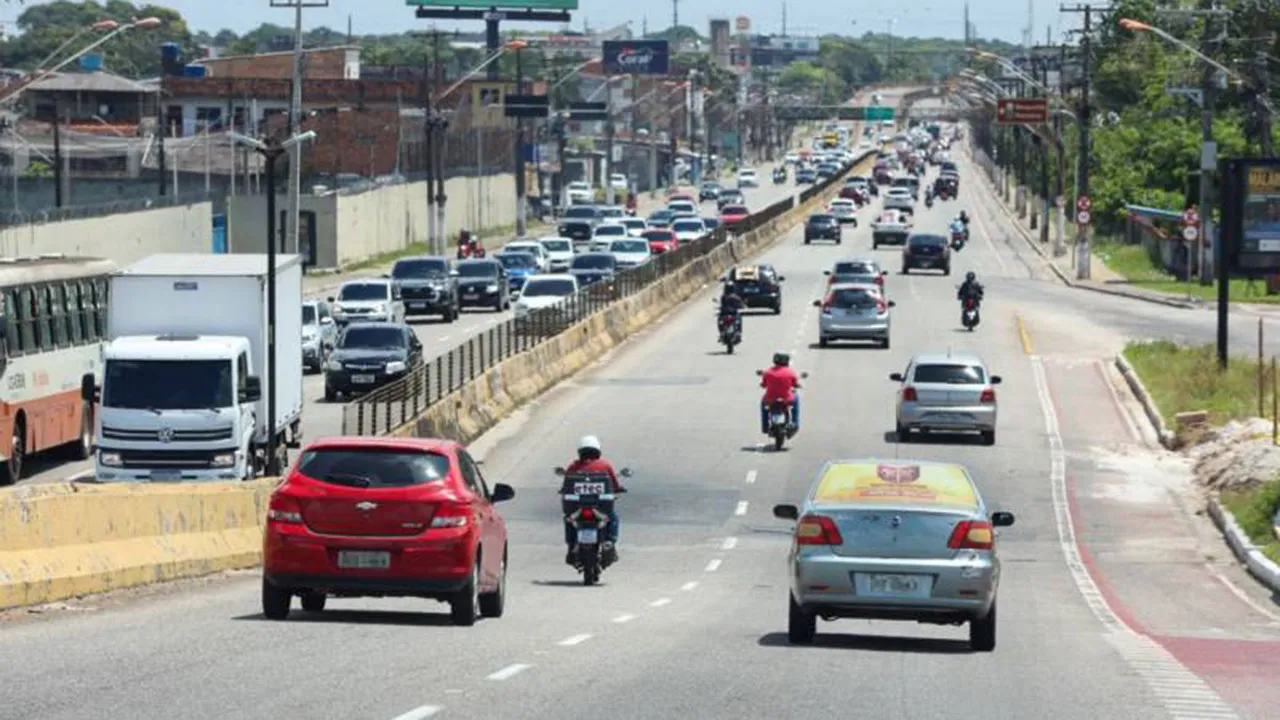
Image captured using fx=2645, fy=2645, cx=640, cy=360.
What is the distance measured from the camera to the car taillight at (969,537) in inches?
789

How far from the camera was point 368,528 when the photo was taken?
20.5 metres

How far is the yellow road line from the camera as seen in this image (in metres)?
64.4

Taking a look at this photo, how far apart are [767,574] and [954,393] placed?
48.9ft

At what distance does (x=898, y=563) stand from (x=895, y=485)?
90 cm

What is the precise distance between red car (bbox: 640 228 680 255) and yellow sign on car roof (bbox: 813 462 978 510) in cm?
7655

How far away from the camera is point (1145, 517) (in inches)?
1537

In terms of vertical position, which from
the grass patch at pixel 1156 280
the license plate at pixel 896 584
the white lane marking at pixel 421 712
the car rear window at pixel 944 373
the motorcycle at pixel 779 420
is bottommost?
the grass patch at pixel 1156 280

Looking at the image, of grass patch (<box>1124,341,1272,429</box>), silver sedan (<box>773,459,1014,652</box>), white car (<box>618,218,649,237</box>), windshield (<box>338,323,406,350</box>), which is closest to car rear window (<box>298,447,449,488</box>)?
silver sedan (<box>773,459,1014,652</box>)

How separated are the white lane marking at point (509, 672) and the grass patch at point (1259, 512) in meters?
17.1

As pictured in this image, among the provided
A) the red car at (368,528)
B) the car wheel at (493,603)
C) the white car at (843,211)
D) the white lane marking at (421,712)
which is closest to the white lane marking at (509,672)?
the white lane marking at (421,712)

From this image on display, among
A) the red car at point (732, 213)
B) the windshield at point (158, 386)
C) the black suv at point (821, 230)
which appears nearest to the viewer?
the windshield at point (158, 386)

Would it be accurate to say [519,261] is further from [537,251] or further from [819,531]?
[819,531]

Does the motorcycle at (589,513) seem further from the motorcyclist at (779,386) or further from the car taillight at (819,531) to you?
the motorcyclist at (779,386)

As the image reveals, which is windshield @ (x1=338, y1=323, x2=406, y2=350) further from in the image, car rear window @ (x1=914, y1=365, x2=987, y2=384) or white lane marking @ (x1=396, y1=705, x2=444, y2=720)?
white lane marking @ (x1=396, y1=705, x2=444, y2=720)
